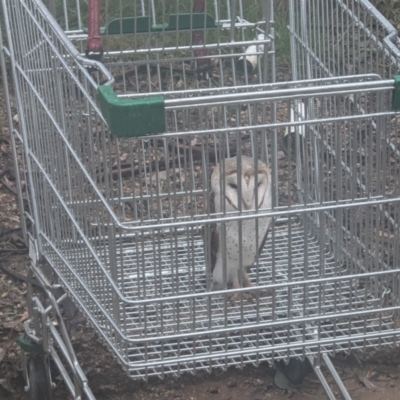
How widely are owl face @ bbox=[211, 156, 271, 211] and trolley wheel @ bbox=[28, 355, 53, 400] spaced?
92 cm

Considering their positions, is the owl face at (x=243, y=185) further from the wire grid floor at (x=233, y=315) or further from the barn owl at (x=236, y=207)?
the wire grid floor at (x=233, y=315)

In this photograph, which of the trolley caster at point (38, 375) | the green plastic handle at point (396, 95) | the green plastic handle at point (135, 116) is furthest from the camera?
the trolley caster at point (38, 375)

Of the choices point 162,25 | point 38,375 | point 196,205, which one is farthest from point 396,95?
point 38,375

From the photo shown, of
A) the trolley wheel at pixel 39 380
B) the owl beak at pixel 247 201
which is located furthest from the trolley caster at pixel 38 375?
the owl beak at pixel 247 201

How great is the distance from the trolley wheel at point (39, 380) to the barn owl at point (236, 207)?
0.70 meters

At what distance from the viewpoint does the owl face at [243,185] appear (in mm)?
2246

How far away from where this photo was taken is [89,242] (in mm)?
2459

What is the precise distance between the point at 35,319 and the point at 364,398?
1.26 meters

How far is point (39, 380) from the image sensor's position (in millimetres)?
3053

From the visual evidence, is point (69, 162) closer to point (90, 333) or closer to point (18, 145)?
point (90, 333)

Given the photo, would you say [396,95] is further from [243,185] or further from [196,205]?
[196,205]

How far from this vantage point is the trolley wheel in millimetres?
3047

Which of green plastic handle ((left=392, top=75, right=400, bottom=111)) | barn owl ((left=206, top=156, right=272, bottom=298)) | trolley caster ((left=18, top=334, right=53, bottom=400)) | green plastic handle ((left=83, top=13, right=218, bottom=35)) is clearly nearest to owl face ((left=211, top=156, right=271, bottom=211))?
barn owl ((left=206, top=156, right=272, bottom=298))

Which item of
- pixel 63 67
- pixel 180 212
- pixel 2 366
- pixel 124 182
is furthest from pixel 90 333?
pixel 63 67
